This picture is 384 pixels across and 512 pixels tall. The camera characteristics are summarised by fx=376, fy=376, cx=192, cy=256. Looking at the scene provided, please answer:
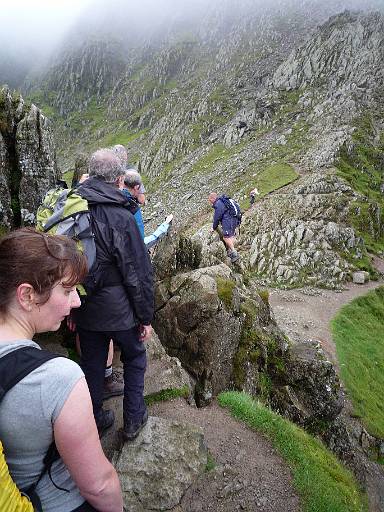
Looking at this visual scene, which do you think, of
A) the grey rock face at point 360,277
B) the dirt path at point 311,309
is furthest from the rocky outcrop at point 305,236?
the dirt path at point 311,309

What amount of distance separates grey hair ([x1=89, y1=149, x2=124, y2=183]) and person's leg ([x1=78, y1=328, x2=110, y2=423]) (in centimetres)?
266

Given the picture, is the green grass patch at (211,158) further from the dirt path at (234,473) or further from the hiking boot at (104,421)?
the hiking boot at (104,421)

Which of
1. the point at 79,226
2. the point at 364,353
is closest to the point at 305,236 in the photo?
the point at 364,353

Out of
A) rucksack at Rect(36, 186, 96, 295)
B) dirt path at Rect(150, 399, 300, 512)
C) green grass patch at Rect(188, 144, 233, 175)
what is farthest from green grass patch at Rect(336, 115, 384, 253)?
rucksack at Rect(36, 186, 96, 295)

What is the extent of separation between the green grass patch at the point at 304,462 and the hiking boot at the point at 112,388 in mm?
2908

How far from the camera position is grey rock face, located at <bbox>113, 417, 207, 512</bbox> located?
6734 mm

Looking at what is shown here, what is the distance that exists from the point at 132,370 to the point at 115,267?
2.09m

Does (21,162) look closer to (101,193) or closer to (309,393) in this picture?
(101,193)

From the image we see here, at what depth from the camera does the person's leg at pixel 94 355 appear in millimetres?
6527

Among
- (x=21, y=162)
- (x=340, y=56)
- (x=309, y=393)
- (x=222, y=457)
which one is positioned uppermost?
(x=340, y=56)

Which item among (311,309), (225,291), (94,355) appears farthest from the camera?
(311,309)

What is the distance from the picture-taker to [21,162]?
10.6 meters

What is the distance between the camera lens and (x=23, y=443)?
2887mm

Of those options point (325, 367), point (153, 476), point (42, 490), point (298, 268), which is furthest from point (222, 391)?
point (298, 268)
